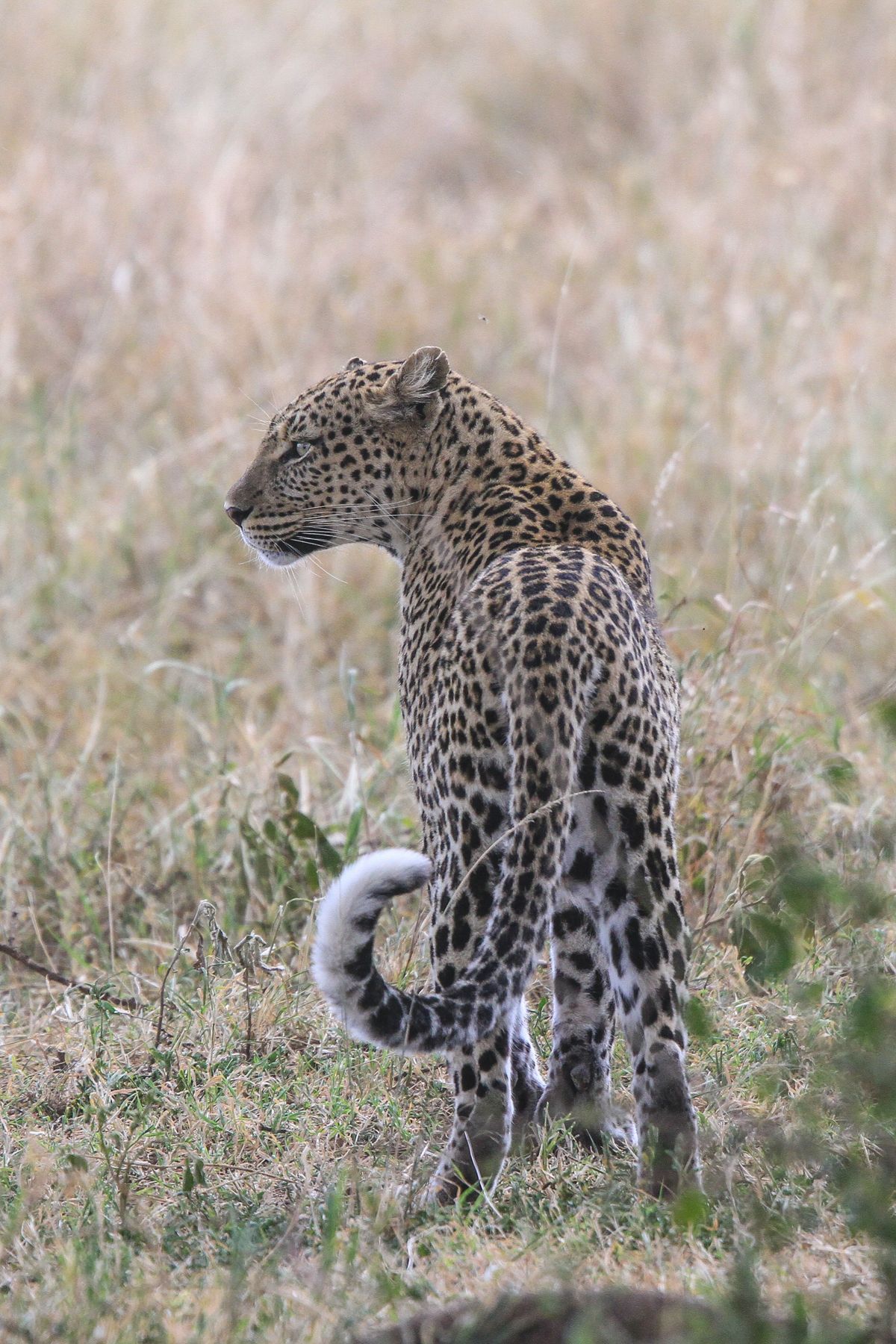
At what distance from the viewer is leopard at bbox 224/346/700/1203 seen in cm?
321

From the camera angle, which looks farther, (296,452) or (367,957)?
(296,452)

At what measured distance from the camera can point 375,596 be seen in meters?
7.25

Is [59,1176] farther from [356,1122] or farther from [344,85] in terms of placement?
[344,85]

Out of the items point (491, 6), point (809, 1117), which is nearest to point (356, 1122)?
point (809, 1117)

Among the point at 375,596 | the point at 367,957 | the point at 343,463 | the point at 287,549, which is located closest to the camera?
the point at 367,957

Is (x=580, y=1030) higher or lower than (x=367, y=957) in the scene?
lower

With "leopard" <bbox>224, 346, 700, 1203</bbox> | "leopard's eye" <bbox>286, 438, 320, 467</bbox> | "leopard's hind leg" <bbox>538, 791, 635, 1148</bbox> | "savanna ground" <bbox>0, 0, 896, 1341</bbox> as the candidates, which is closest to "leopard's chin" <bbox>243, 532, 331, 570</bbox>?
"leopard's eye" <bbox>286, 438, 320, 467</bbox>

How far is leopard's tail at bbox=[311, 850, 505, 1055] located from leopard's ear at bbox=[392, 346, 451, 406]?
140 cm

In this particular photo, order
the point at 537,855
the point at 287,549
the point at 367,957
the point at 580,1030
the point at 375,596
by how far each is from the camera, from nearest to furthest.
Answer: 1. the point at 367,957
2. the point at 537,855
3. the point at 580,1030
4. the point at 287,549
5. the point at 375,596

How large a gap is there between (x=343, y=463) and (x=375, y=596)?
298cm

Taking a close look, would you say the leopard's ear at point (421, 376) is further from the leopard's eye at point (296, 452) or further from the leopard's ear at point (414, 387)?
the leopard's eye at point (296, 452)

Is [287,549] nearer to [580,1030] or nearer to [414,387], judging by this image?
[414,387]

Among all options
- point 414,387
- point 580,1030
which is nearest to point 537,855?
point 580,1030

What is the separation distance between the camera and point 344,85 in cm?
1180
